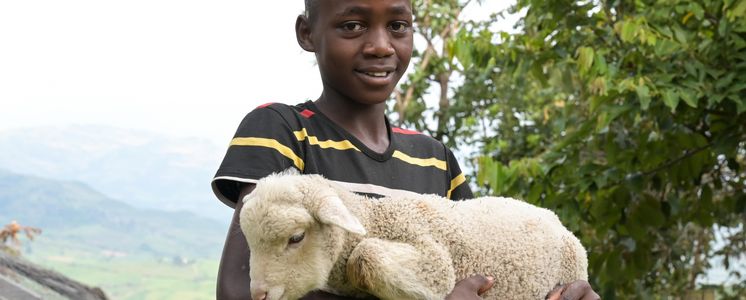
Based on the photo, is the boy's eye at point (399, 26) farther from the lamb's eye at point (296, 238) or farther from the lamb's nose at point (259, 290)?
the lamb's nose at point (259, 290)

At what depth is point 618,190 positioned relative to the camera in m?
6.09

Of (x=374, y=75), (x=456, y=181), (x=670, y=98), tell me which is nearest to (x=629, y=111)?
(x=670, y=98)

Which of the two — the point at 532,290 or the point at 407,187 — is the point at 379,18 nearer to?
the point at 407,187

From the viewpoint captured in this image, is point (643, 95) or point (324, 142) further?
point (643, 95)

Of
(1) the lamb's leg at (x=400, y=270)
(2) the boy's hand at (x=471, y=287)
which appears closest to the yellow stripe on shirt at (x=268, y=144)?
(1) the lamb's leg at (x=400, y=270)

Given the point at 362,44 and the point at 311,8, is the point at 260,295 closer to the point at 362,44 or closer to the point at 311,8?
the point at 362,44

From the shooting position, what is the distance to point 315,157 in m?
2.48

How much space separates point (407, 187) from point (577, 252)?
50cm

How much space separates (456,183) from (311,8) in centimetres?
73

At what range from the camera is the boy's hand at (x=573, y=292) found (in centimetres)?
239

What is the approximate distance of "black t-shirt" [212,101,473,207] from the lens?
7.71 feet

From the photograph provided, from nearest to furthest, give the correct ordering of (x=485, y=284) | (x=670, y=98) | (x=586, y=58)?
1. (x=485, y=284)
2. (x=670, y=98)
3. (x=586, y=58)

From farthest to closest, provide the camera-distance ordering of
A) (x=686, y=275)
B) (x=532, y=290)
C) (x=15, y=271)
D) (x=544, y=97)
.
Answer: (x=544, y=97)
(x=686, y=275)
(x=15, y=271)
(x=532, y=290)

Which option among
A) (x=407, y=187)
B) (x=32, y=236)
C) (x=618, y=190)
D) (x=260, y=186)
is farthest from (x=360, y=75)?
(x=32, y=236)
